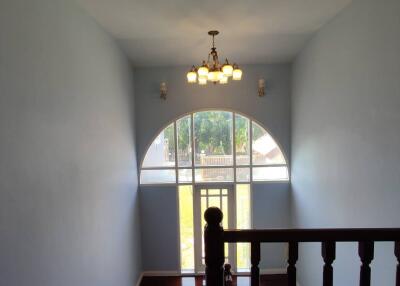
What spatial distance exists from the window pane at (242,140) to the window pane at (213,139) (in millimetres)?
126

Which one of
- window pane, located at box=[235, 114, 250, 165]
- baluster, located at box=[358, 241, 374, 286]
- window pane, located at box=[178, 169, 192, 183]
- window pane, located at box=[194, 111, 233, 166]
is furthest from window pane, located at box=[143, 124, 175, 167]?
baluster, located at box=[358, 241, 374, 286]

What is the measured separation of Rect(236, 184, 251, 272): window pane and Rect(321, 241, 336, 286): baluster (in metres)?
3.95

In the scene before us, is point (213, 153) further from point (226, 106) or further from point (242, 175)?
point (226, 106)

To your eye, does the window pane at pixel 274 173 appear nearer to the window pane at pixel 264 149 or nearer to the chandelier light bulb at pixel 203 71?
the window pane at pixel 264 149

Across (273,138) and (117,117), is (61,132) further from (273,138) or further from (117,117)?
(273,138)

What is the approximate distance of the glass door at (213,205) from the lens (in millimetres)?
5316

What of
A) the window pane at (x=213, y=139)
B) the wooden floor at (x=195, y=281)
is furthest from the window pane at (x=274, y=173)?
the wooden floor at (x=195, y=281)

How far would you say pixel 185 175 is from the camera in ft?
17.3

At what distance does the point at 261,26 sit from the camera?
352 centimetres

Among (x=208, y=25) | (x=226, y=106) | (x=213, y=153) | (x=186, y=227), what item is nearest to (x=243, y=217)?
(x=186, y=227)

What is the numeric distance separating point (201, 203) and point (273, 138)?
1.78 m

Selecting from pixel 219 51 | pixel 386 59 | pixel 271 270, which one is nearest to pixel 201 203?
pixel 271 270

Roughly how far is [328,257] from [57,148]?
2054mm

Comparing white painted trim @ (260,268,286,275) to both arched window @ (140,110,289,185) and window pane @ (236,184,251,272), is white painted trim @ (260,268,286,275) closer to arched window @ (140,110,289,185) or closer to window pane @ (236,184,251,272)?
window pane @ (236,184,251,272)
